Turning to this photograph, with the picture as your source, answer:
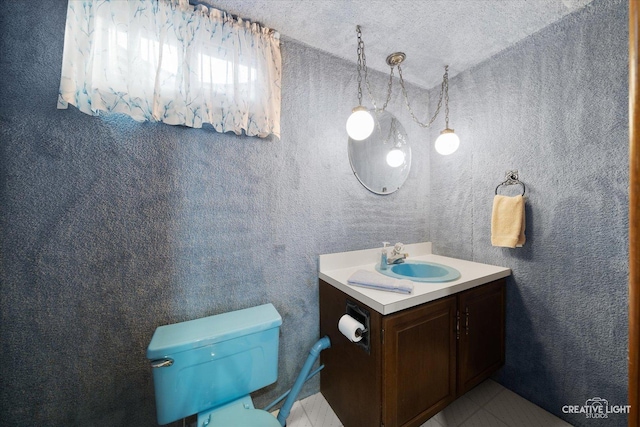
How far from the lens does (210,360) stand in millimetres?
1029

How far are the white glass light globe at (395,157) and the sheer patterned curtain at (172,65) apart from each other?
3.00 feet

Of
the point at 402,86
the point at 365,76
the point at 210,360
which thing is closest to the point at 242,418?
the point at 210,360

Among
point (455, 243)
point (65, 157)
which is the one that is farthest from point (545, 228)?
point (65, 157)

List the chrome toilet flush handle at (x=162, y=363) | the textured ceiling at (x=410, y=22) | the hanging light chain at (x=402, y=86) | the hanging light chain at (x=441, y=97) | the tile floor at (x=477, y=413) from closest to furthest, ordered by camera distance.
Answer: the chrome toilet flush handle at (x=162, y=363) < the textured ceiling at (x=410, y=22) < the tile floor at (x=477, y=413) < the hanging light chain at (x=402, y=86) < the hanging light chain at (x=441, y=97)

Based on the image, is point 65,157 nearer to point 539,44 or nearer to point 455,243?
point 455,243

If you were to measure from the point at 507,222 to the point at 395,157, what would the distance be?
845 mm

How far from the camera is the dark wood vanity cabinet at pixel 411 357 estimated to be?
3.43 ft

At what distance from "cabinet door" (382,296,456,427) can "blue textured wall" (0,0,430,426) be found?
22.8 inches

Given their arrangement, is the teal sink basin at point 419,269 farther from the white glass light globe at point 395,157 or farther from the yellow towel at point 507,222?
the white glass light globe at point 395,157

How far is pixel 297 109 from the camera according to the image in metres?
1.44

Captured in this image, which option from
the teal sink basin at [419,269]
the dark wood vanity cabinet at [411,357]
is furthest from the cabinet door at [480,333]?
the teal sink basin at [419,269]

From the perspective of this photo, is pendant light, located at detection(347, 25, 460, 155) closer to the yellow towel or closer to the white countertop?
the yellow towel

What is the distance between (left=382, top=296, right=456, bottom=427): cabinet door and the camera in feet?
3.41

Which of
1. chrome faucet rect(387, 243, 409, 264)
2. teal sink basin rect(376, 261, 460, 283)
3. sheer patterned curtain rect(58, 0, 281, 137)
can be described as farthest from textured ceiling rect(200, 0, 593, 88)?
teal sink basin rect(376, 261, 460, 283)
